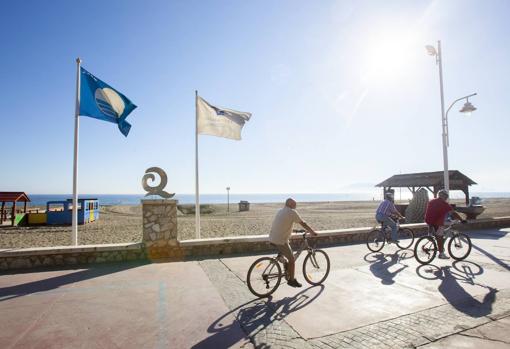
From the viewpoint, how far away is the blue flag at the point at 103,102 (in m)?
9.20

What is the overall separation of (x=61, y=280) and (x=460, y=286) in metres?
8.33

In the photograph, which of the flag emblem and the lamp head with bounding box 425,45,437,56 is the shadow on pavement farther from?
the lamp head with bounding box 425,45,437,56

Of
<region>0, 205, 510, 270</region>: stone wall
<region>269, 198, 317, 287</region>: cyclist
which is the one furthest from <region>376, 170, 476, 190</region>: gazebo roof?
<region>269, 198, 317, 287</region>: cyclist

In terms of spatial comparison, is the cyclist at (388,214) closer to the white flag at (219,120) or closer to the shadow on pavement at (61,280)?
the white flag at (219,120)

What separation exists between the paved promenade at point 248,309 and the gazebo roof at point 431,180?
1568cm

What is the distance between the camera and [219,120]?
11.0 meters

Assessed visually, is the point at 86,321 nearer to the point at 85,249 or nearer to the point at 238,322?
the point at 238,322

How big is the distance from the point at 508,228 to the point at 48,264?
19733 mm

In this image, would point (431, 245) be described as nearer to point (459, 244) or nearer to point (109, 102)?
point (459, 244)

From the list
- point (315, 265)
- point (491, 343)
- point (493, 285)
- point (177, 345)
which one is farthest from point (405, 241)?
point (177, 345)

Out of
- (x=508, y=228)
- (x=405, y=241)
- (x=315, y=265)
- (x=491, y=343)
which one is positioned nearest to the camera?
(x=491, y=343)

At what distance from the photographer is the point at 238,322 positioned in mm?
4445

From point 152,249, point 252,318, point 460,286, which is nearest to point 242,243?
point 152,249

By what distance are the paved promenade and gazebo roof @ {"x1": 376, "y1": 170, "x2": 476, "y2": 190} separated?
51.4ft
